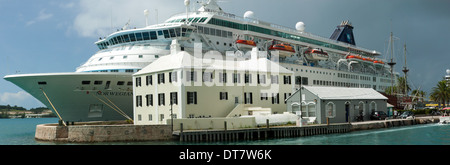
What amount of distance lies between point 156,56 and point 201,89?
8.21 metres

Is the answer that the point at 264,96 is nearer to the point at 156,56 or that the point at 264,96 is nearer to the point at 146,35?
the point at 156,56

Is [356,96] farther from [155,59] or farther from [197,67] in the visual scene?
[155,59]

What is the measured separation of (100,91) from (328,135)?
64.9ft

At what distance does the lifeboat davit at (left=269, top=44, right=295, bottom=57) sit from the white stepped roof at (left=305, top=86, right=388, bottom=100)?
11760 millimetres

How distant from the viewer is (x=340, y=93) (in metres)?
41.3

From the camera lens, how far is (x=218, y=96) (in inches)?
1405

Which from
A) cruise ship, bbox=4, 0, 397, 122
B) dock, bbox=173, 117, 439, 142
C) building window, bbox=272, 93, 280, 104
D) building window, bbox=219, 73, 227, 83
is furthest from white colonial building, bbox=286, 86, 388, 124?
cruise ship, bbox=4, 0, 397, 122

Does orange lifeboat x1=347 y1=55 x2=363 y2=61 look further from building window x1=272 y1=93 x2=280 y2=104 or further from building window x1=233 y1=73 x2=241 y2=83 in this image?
building window x1=233 y1=73 x2=241 y2=83

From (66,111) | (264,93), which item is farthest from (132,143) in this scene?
(264,93)

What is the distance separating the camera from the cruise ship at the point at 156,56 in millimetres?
36531

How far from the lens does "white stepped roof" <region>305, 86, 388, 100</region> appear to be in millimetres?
38794

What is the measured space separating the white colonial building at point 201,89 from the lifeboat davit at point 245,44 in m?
7.14

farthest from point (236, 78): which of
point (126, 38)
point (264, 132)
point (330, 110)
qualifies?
point (126, 38)

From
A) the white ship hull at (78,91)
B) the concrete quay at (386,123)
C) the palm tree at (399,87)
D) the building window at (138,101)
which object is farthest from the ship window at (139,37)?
the palm tree at (399,87)
